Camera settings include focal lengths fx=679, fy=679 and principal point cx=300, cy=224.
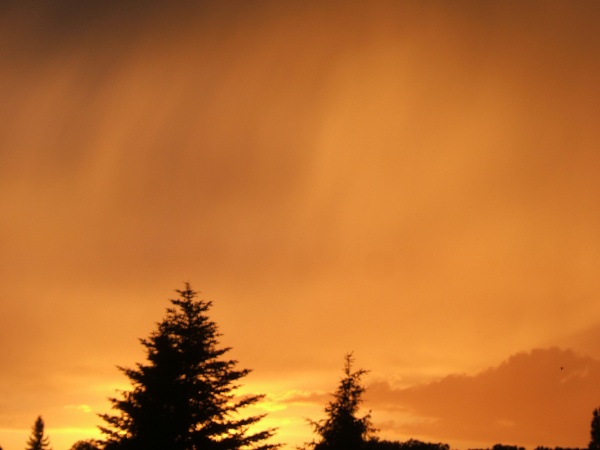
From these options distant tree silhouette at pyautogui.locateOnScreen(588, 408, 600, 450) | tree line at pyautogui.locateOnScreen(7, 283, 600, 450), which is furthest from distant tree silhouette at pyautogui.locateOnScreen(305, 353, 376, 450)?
distant tree silhouette at pyautogui.locateOnScreen(588, 408, 600, 450)

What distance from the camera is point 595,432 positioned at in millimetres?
66562

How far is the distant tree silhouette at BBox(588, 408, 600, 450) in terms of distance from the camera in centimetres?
6494

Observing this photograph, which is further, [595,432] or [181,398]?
[595,432]

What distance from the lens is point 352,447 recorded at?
3759 cm

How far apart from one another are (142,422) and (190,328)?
18.0 ft

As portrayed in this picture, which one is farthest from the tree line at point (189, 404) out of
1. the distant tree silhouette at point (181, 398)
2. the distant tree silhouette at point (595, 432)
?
the distant tree silhouette at point (595, 432)

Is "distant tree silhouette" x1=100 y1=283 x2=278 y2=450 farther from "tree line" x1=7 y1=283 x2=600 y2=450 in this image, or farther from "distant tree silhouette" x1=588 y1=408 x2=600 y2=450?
"distant tree silhouette" x1=588 y1=408 x2=600 y2=450

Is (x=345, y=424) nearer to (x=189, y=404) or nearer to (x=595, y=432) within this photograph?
(x=189, y=404)

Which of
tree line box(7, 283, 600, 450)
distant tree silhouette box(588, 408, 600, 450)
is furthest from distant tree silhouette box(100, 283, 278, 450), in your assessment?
distant tree silhouette box(588, 408, 600, 450)

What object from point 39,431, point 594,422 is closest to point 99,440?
point 594,422

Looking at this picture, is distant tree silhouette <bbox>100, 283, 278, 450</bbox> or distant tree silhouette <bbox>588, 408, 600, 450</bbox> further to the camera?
distant tree silhouette <bbox>588, 408, 600, 450</bbox>

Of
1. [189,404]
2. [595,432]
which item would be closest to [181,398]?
[189,404]

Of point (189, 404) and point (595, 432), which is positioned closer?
point (189, 404)

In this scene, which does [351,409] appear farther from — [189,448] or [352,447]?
[189,448]
